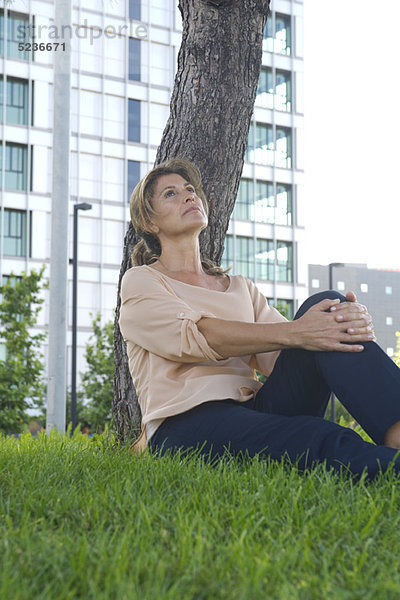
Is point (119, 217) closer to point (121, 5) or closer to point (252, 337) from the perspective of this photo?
point (121, 5)

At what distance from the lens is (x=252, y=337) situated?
3596mm

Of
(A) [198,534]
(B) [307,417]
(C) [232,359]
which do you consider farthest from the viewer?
(C) [232,359]

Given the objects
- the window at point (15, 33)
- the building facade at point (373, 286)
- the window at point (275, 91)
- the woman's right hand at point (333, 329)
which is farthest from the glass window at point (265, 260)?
the woman's right hand at point (333, 329)

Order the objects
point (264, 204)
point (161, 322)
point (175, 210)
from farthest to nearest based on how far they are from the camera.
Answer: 1. point (264, 204)
2. point (175, 210)
3. point (161, 322)

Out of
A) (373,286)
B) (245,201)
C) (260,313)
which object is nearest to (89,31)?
(245,201)

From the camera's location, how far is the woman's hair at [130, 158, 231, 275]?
14.5 ft

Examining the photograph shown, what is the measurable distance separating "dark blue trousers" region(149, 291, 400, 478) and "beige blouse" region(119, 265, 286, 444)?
91 millimetres

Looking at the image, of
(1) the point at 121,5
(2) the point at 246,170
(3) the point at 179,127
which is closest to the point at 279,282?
(2) the point at 246,170

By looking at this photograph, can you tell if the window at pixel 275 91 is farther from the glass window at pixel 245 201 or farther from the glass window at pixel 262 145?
the glass window at pixel 245 201

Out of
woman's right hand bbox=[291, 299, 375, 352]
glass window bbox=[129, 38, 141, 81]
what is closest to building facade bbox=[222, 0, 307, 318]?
glass window bbox=[129, 38, 141, 81]

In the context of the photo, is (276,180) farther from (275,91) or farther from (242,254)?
(275,91)

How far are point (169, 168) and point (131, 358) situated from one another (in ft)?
4.08

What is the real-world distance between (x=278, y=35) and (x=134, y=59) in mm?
8770

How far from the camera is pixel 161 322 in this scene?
12.3 feet
